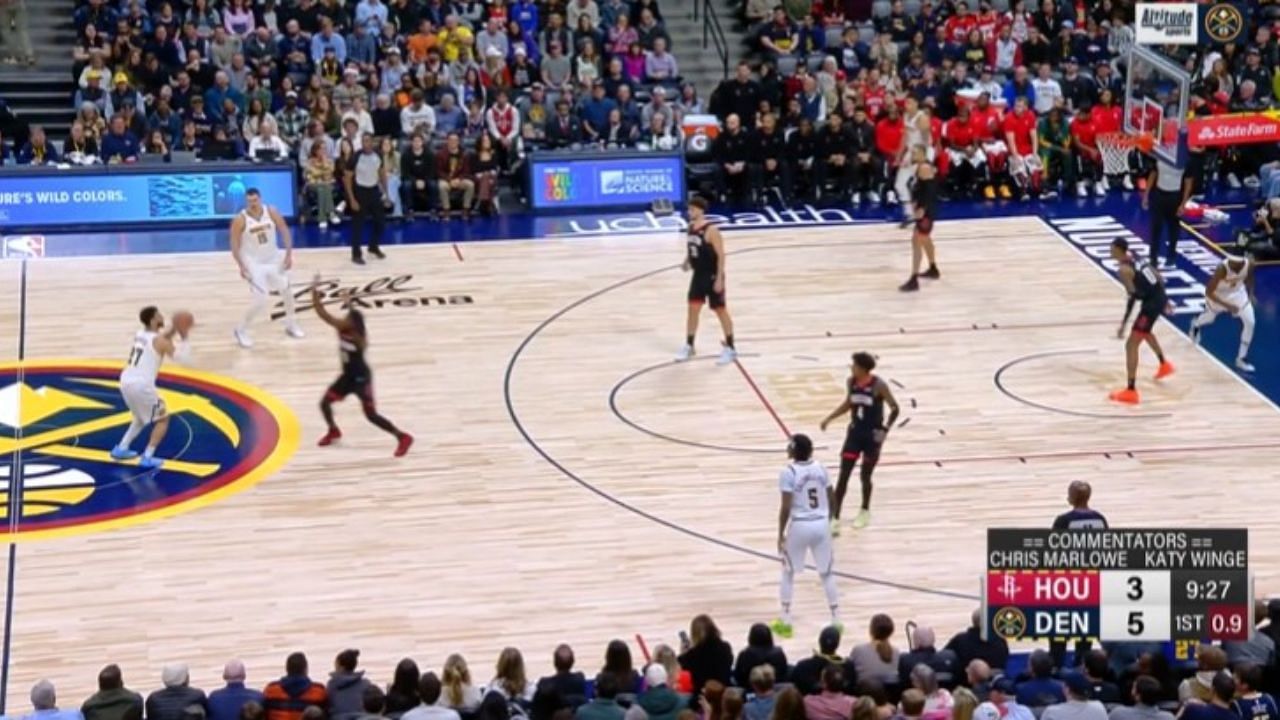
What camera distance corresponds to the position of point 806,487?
1709 cm

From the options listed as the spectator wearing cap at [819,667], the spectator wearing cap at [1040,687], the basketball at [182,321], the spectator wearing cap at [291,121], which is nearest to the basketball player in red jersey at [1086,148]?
the spectator wearing cap at [291,121]

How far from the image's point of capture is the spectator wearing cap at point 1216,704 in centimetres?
1355

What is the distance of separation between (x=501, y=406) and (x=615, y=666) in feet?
27.6

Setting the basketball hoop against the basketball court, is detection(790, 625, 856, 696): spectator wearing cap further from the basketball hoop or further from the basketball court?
the basketball hoop

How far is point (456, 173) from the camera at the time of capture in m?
30.5

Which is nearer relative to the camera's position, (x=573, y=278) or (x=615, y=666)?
(x=615, y=666)

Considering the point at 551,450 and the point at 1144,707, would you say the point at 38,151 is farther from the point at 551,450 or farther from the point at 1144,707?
the point at 1144,707

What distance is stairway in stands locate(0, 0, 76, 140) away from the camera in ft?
107

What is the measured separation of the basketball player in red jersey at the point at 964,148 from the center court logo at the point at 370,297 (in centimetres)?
835

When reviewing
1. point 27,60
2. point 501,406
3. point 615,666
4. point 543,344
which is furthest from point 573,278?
point 615,666

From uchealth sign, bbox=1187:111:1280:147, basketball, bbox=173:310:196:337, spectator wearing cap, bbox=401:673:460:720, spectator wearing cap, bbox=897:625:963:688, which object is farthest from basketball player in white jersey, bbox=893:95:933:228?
spectator wearing cap, bbox=401:673:460:720

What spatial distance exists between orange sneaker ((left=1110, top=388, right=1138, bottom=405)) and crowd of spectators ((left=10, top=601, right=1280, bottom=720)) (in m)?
7.54

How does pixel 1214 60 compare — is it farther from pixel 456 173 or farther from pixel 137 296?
pixel 137 296

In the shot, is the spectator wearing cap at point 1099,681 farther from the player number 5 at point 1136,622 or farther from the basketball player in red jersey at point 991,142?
the basketball player in red jersey at point 991,142
